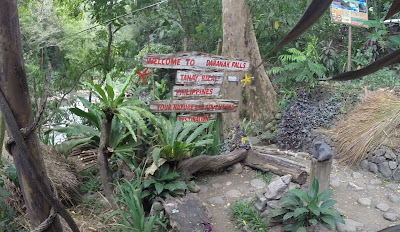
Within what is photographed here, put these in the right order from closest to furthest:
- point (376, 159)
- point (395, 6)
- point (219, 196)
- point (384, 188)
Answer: point (395, 6), point (219, 196), point (384, 188), point (376, 159)

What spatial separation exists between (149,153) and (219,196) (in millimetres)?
983

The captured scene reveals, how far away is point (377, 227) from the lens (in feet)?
10.5

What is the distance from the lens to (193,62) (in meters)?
4.12

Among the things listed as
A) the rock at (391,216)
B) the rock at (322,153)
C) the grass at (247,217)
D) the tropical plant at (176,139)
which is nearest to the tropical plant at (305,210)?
the grass at (247,217)

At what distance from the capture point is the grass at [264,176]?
13.3 feet

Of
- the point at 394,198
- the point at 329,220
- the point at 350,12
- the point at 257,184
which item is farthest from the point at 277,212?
the point at 350,12

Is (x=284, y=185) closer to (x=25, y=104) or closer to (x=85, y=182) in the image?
(x=85, y=182)

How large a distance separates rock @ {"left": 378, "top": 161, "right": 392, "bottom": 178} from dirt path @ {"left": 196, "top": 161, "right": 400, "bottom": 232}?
13cm

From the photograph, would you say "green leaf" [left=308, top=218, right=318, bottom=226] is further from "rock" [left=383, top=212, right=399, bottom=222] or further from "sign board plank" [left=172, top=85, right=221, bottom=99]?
"sign board plank" [left=172, top=85, right=221, bottom=99]

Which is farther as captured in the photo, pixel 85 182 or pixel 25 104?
pixel 85 182

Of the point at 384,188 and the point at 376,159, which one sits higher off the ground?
the point at 376,159

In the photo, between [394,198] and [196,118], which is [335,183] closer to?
[394,198]

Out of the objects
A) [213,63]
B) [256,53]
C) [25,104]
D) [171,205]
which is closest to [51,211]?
[25,104]

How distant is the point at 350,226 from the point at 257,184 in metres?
1.17
